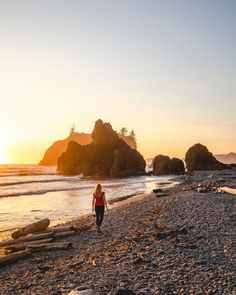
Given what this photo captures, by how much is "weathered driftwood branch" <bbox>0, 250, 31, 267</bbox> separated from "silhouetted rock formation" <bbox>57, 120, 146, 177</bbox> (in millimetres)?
76301

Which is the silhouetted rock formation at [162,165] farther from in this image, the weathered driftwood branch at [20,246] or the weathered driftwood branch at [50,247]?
the weathered driftwood branch at [50,247]

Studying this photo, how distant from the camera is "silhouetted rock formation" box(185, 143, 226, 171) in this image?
9756cm

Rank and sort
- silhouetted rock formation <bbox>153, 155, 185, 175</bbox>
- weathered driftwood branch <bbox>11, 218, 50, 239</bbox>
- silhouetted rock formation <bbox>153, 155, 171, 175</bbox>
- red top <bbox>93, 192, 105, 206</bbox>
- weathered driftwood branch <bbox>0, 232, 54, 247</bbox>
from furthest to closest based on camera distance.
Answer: silhouetted rock formation <bbox>153, 155, 171, 175</bbox> < silhouetted rock formation <bbox>153, 155, 185, 175</bbox> < red top <bbox>93, 192, 105, 206</bbox> < weathered driftwood branch <bbox>11, 218, 50, 239</bbox> < weathered driftwood branch <bbox>0, 232, 54, 247</bbox>

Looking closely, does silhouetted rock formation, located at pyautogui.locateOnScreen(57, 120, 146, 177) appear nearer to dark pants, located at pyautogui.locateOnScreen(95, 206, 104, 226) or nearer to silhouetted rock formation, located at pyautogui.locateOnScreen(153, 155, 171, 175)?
silhouetted rock formation, located at pyautogui.locateOnScreen(153, 155, 171, 175)

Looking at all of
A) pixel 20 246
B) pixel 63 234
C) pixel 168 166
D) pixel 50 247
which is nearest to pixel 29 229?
pixel 63 234

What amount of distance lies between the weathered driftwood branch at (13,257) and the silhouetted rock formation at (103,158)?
76.3 metres

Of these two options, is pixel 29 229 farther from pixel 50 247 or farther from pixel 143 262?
pixel 143 262

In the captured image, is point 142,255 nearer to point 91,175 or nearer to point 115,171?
point 115,171

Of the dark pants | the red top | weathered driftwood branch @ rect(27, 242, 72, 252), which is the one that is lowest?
weathered driftwood branch @ rect(27, 242, 72, 252)

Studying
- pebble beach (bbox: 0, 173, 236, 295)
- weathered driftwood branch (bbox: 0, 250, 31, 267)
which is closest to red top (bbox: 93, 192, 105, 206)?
pebble beach (bbox: 0, 173, 236, 295)

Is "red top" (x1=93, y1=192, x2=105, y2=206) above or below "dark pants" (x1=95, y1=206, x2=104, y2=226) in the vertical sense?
above

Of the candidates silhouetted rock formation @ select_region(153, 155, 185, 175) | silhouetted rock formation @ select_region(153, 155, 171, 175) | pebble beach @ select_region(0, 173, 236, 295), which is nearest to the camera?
pebble beach @ select_region(0, 173, 236, 295)

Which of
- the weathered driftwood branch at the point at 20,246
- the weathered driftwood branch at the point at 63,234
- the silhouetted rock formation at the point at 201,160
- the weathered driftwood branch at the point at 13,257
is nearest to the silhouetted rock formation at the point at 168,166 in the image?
the silhouetted rock formation at the point at 201,160

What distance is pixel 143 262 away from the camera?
11680mm
